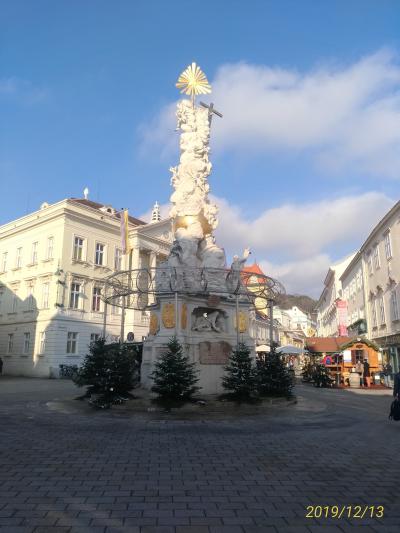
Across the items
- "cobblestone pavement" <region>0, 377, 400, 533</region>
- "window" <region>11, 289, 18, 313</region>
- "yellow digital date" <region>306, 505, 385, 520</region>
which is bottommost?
"yellow digital date" <region>306, 505, 385, 520</region>

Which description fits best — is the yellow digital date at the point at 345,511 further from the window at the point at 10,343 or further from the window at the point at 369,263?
the window at the point at 10,343

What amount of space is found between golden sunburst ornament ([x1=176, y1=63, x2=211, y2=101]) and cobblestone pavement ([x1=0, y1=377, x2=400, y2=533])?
1617cm

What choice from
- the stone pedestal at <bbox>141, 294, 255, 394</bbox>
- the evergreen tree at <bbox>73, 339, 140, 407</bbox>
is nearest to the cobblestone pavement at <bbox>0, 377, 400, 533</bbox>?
the evergreen tree at <bbox>73, 339, 140, 407</bbox>

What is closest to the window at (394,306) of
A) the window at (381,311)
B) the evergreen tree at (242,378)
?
the window at (381,311)

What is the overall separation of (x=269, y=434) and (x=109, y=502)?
16.4 ft

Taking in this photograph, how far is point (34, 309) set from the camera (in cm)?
3709

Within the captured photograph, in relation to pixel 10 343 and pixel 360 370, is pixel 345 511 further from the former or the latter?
pixel 10 343

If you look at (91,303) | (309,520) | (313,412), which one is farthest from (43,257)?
(309,520)

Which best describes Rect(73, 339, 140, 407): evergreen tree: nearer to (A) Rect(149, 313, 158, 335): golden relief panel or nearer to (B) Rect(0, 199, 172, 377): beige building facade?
(A) Rect(149, 313, 158, 335): golden relief panel

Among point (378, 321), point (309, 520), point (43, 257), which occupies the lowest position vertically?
point (309, 520)

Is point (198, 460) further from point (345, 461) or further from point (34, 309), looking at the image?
point (34, 309)

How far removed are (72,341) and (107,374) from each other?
24666 millimetres

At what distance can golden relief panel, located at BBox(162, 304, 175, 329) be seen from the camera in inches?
595

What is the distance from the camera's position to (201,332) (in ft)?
52.4
